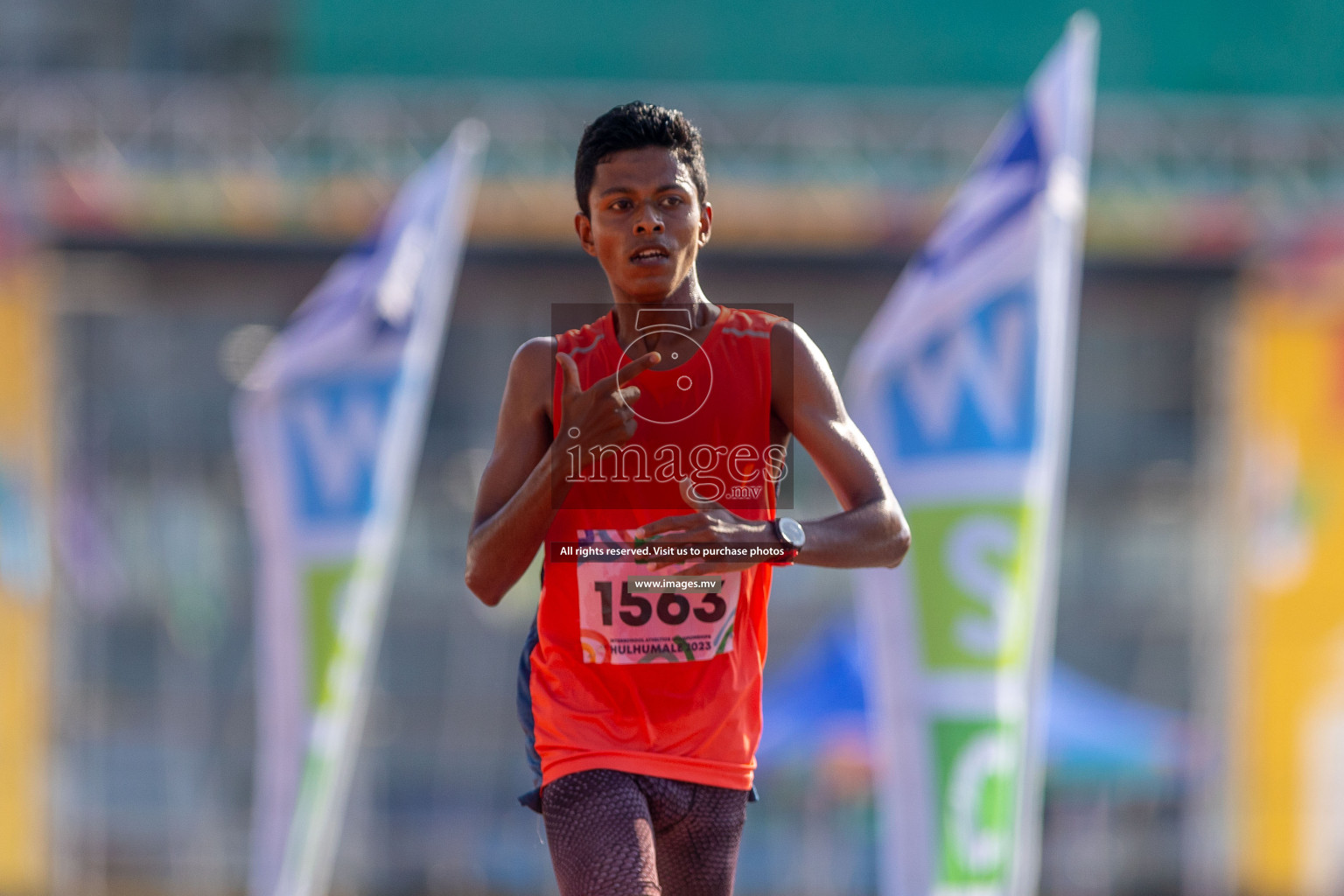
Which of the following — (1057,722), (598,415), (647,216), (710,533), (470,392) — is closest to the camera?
(710,533)

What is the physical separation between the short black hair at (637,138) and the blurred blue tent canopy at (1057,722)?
31.4ft

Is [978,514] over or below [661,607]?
over

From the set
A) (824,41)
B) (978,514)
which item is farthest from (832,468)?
(824,41)

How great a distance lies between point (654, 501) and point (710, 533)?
34 centimetres

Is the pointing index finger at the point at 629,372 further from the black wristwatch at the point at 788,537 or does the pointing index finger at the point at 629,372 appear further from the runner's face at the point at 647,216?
the black wristwatch at the point at 788,537

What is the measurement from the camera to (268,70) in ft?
57.0

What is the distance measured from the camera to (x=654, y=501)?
2703 millimetres

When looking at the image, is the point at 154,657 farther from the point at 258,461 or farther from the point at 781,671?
the point at 258,461

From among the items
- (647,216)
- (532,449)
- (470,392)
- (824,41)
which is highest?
(824,41)

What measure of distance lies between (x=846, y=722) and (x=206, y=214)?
6.65m

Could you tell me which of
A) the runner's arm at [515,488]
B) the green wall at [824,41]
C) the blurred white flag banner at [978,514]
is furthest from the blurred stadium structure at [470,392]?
the runner's arm at [515,488]

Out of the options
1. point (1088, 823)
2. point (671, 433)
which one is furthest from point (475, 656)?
point (671, 433)

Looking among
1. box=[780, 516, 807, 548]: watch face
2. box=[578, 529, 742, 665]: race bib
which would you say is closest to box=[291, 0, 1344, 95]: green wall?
box=[578, 529, 742, 665]: race bib

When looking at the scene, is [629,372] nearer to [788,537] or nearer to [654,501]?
[654,501]
